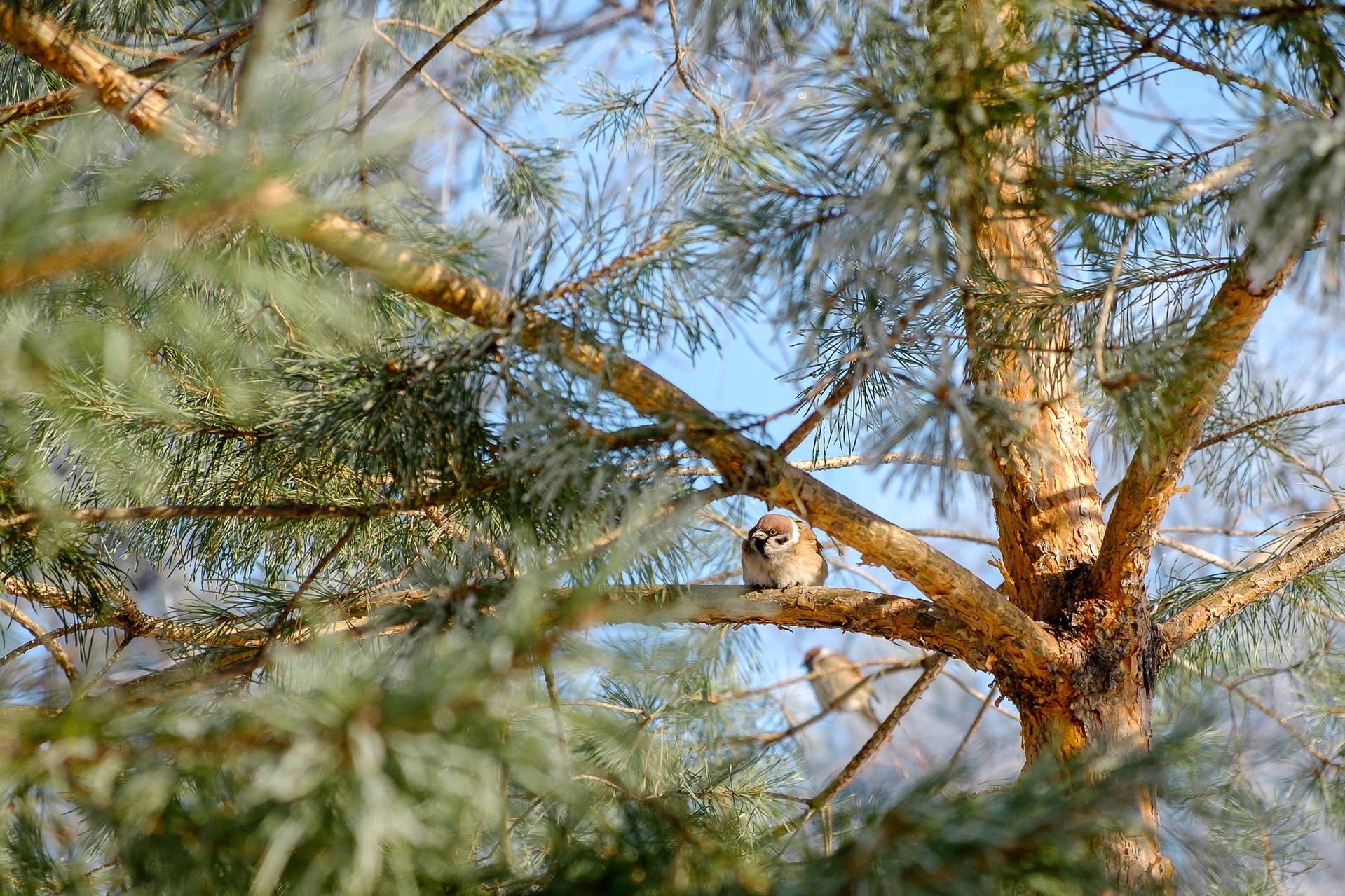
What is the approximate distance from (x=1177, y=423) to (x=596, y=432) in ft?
2.33

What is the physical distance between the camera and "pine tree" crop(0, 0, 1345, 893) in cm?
76

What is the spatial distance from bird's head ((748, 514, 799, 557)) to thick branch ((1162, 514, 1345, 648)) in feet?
3.12

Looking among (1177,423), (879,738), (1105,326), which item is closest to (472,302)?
(1105,326)

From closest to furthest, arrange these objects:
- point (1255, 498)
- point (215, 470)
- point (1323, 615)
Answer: point (215, 470) → point (1323, 615) → point (1255, 498)

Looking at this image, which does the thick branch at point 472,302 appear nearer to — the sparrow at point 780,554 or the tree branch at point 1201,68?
the tree branch at point 1201,68

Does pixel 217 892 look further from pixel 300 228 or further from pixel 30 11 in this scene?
pixel 30 11

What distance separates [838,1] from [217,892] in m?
1.15

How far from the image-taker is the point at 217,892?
0.77 m

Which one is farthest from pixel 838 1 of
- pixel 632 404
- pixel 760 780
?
pixel 760 780

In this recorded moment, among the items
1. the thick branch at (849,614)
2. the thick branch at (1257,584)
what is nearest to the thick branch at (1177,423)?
the thick branch at (1257,584)

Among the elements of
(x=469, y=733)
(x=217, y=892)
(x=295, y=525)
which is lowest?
(x=217, y=892)

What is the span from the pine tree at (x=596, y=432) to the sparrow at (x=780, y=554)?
0.54m

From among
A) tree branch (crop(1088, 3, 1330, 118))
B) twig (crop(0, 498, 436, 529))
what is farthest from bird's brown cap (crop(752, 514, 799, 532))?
tree branch (crop(1088, 3, 1330, 118))

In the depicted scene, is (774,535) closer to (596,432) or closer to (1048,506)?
(1048,506)
